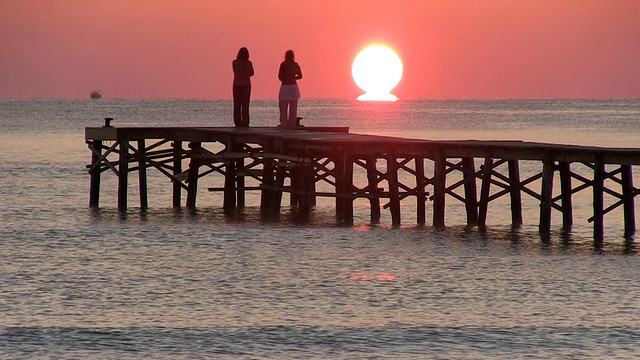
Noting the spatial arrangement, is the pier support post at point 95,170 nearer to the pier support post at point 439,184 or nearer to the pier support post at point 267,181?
the pier support post at point 267,181

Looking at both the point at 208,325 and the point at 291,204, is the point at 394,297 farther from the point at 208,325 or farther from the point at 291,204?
the point at 291,204

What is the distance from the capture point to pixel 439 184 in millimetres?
26547

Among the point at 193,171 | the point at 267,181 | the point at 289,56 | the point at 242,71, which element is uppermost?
the point at 289,56

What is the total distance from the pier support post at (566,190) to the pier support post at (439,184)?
2337mm

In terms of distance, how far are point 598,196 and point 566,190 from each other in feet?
6.12

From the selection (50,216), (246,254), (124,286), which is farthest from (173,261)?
(50,216)

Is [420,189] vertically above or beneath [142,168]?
beneath

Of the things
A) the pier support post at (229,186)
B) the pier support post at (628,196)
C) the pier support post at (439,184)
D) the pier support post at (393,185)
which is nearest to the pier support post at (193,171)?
the pier support post at (229,186)

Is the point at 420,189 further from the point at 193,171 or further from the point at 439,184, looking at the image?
the point at 193,171

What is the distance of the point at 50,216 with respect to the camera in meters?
32.1

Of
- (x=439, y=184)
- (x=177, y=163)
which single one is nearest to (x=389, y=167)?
(x=439, y=184)

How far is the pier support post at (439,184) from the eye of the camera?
86.1ft

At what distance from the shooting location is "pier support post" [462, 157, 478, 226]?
1070 inches

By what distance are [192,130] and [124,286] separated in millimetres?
11837
